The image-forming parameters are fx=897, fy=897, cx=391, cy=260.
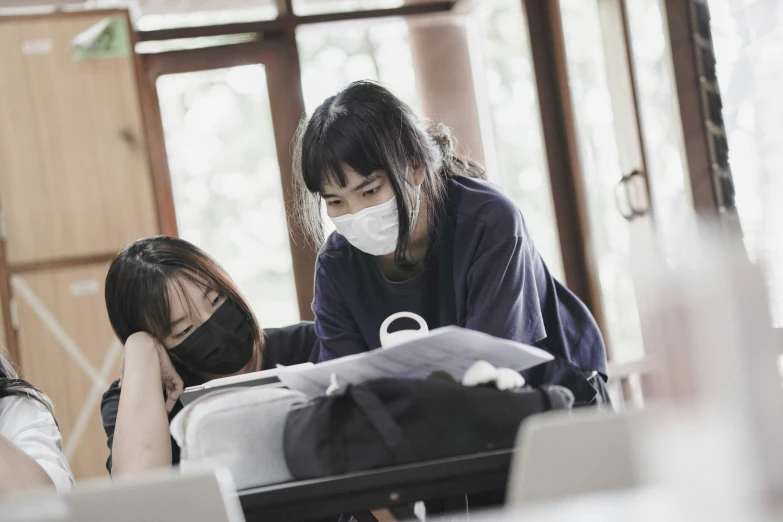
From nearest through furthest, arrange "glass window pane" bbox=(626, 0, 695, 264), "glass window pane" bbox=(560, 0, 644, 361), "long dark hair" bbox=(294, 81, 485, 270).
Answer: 1. "long dark hair" bbox=(294, 81, 485, 270)
2. "glass window pane" bbox=(626, 0, 695, 264)
3. "glass window pane" bbox=(560, 0, 644, 361)

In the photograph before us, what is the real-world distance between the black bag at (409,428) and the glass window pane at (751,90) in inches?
70.5

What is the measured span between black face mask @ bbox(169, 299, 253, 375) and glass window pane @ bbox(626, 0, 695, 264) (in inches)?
69.2

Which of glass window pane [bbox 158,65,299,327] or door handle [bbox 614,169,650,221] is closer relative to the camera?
door handle [bbox 614,169,650,221]

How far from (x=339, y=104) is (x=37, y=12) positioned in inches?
93.0

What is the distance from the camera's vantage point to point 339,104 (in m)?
1.67

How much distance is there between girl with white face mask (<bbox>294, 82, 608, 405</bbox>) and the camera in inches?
61.7

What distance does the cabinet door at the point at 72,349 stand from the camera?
10.7 feet

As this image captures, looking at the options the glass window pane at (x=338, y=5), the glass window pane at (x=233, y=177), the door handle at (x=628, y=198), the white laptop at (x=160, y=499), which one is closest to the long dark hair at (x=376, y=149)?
the white laptop at (x=160, y=499)

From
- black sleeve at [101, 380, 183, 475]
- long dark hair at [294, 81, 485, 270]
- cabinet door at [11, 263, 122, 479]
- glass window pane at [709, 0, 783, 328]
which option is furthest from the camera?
cabinet door at [11, 263, 122, 479]

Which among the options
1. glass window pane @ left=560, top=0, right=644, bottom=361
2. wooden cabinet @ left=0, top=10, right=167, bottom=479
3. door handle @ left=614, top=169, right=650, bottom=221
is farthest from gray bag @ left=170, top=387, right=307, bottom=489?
glass window pane @ left=560, top=0, right=644, bottom=361

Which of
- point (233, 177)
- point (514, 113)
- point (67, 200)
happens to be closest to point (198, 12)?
point (233, 177)

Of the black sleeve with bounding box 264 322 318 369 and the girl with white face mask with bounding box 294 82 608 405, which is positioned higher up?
the girl with white face mask with bounding box 294 82 608 405

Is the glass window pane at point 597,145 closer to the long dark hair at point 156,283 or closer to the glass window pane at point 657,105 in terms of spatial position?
the glass window pane at point 657,105

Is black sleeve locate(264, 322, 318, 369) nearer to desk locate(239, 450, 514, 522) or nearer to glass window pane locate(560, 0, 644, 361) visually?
desk locate(239, 450, 514, 522)
